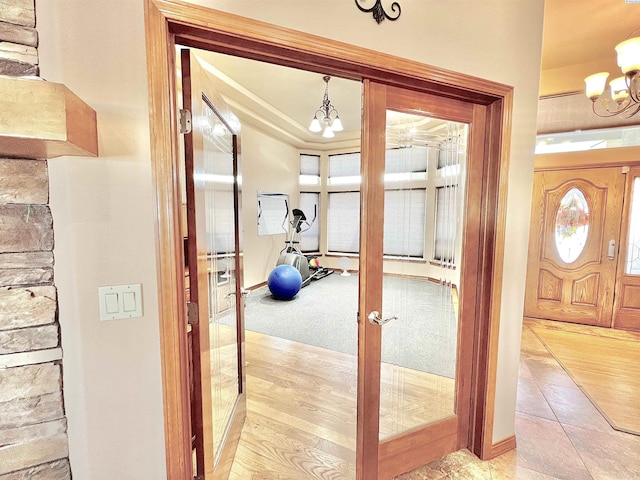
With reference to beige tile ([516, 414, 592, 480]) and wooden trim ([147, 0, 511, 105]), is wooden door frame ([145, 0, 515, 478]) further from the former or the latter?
beige tile ([516, 414, 592, 480])

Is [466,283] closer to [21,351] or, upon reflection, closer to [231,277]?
[231,277]

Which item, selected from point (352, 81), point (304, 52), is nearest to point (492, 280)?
point (304, 52)

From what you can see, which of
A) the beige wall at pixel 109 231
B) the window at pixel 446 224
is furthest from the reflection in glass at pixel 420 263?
the beige wall at pixel 109 231

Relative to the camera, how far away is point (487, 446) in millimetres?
1843

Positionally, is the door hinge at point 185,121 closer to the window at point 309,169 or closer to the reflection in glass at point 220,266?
the reflection in glass at point 220,266

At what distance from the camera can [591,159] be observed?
395 centimetres

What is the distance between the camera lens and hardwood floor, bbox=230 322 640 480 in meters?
1.78

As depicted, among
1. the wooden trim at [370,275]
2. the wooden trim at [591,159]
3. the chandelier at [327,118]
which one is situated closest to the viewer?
the wooden trim at [370,275]

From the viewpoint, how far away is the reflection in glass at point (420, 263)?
5.26 ft

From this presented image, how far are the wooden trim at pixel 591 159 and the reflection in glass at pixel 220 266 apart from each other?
4.40 metres

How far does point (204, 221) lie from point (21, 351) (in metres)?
0.73

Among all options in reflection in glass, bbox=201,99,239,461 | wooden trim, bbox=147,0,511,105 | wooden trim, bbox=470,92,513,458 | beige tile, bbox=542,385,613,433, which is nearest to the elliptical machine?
reflection in glass, bbox=201,99,239,461

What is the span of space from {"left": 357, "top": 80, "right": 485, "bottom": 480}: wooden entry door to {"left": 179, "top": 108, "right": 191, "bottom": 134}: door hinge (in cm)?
78

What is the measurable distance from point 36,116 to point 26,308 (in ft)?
1.96
